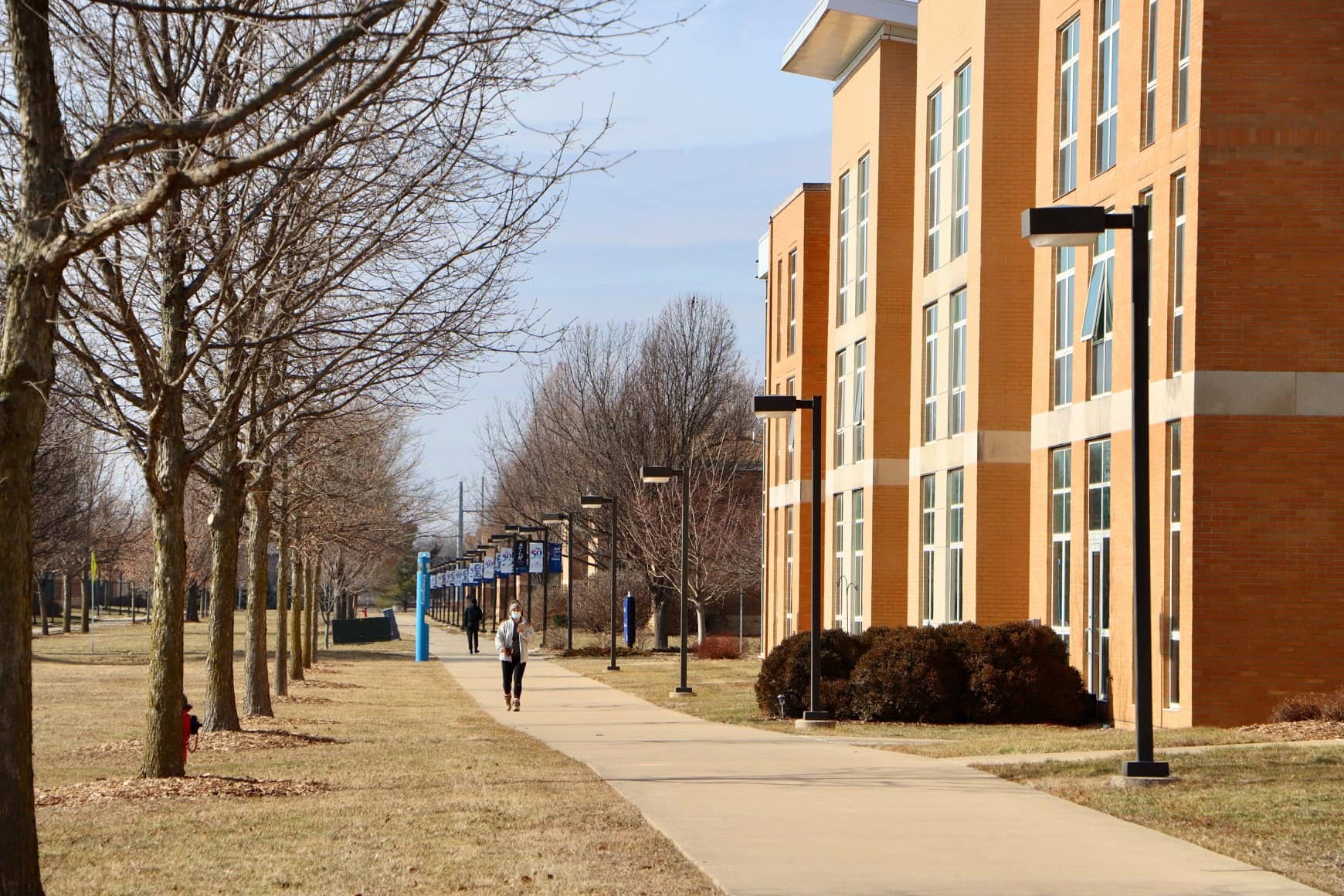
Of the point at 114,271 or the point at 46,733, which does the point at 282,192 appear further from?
the point at 46,733

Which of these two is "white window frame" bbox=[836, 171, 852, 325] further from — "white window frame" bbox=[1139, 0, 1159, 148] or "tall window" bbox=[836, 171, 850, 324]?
"white window frame" bbox=[1139, 0, 1159, 148]

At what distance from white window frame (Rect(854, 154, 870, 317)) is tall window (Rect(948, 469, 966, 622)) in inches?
317

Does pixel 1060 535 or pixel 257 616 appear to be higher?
pixel 1060 535

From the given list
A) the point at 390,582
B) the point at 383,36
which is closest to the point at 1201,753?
the point at 383,36

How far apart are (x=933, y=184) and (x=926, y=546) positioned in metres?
7.52

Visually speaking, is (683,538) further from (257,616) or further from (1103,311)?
(1103,311)

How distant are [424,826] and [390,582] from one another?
142 meters

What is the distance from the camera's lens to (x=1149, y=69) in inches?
928

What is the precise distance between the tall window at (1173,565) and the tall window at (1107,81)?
16.6ft

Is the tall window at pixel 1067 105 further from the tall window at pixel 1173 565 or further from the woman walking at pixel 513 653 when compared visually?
the woman walking at pixel 513 653

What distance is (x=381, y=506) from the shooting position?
44.2 meters

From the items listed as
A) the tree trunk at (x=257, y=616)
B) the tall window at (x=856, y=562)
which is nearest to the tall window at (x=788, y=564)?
the tall window at (x=856, y=562)

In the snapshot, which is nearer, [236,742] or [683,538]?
[236,742]

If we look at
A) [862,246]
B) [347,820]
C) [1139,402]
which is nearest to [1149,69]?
[1139,402]
